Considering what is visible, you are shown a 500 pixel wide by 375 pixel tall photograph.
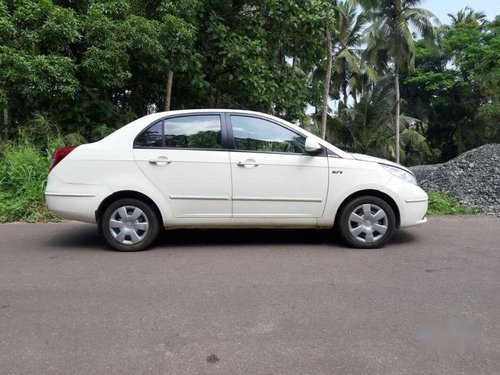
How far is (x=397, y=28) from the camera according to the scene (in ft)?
89.1

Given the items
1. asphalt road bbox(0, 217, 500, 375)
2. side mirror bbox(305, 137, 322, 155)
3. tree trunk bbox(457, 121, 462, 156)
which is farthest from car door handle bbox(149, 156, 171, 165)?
tree trunk bbox(457, 121, 462, 156)

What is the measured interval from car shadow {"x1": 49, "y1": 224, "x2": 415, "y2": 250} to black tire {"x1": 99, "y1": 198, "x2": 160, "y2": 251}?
0.32 metres

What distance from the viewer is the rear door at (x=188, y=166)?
18.4 ft

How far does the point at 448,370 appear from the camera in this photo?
2.97m

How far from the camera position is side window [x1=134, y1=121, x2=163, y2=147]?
18.7 feet

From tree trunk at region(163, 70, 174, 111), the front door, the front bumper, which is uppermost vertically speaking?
tree trunk at region(163, 70, 174, 111)

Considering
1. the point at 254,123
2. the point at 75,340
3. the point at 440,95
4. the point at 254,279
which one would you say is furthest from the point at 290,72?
the point at 440,95

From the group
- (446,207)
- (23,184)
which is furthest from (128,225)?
(446,207)

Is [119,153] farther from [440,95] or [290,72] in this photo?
[440,95]

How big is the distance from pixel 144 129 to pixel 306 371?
3.67m

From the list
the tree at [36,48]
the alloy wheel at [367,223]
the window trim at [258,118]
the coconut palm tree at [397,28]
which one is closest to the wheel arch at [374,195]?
the alloy wheel at [367,223]

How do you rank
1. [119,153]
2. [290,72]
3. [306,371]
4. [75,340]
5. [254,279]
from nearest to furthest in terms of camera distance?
[306,371]
[75,340]
[254,279]
[119,153]
[290,72]

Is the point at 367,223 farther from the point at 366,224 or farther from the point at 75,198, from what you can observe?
the point at 75,198

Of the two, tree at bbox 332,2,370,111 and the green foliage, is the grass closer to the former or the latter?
tree at bbox 332,2,370,111
